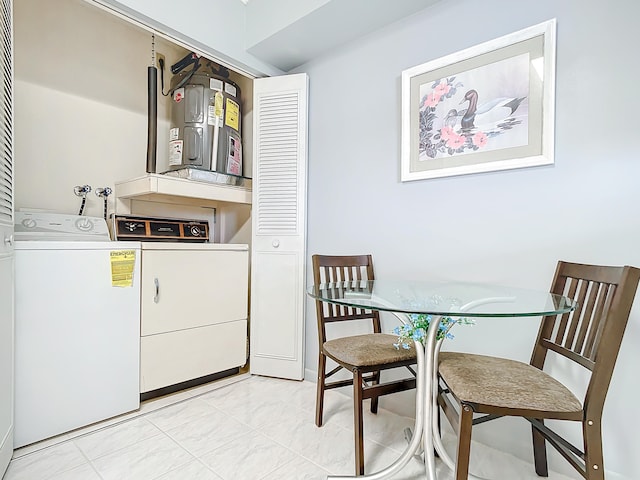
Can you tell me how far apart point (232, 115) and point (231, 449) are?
2254 millimetres

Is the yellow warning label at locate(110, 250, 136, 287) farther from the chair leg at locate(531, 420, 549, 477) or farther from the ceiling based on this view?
the chair leg at locate(531, 420, 549, 477)

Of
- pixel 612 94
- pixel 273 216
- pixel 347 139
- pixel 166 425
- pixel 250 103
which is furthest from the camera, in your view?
pixel 250 103

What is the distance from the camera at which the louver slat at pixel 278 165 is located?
2.52m

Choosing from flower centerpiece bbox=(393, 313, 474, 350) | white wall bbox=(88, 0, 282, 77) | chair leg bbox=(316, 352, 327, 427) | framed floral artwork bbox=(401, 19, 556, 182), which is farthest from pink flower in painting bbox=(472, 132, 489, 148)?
white wall bbox=(88, 0, 282, 77)

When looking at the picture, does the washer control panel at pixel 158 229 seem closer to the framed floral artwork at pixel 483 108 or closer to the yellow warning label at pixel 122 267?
the yellow warning label at pixel 122 267

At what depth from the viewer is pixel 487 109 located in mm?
1758

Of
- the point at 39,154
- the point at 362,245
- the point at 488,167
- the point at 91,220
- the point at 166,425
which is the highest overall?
the point at 39,154

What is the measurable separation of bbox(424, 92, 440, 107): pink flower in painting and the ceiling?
503 millimetres

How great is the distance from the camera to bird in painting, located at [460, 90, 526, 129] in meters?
1.69

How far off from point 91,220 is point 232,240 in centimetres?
118

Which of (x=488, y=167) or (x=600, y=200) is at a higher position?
(x=488, y=167)

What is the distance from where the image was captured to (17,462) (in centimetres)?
157

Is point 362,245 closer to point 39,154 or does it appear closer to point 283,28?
point 283,28

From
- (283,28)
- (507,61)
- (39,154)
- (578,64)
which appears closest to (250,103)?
(283,28)
